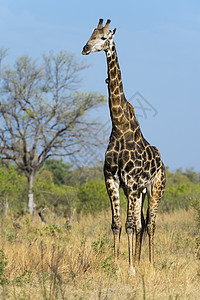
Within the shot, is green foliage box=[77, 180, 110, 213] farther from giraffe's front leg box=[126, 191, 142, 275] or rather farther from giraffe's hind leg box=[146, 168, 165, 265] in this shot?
giraffe's front leg box=[126, 191, 142, 275]

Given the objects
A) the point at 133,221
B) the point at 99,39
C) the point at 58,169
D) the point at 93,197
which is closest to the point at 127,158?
the point at 133,221

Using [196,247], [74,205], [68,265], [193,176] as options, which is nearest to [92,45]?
[68,265]

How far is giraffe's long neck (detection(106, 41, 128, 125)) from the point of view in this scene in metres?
6.32

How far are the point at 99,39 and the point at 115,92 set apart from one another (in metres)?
0.85

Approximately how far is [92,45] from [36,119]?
15.0 metres

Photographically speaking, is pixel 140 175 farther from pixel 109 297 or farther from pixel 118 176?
pixel 109 297

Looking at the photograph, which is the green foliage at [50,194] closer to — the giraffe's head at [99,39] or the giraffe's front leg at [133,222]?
the giraffe's front leg at [133,222]

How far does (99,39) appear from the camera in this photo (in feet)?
20.1

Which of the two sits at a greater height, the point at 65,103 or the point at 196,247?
the point at 65,103

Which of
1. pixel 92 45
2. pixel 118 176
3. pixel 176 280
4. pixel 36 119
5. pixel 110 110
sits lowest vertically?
pixel 176 280

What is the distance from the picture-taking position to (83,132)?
69.1 feet

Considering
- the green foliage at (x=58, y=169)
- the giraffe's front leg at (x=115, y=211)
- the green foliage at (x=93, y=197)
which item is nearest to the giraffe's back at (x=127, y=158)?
the giraffe's front leg at (x=115, y=211)

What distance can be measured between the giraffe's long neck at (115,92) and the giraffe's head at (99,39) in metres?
0.18

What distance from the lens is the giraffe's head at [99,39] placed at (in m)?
6.03
